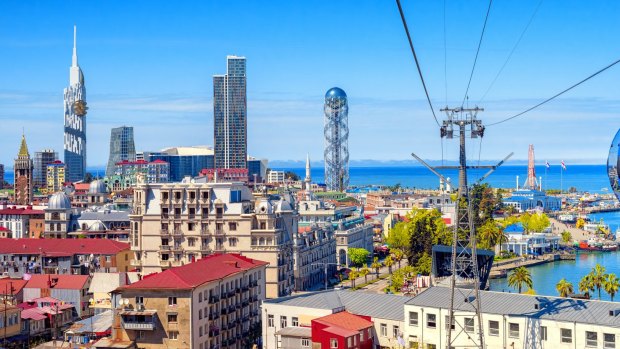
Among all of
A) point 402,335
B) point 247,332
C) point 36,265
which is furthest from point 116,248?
point 402,335

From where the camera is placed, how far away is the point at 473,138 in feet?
96.7

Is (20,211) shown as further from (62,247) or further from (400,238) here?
(400,238)

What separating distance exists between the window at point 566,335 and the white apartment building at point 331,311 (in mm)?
5783

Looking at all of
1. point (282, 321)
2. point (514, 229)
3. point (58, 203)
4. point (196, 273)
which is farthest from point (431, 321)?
point (514, 229)

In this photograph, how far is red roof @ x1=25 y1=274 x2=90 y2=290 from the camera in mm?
47594

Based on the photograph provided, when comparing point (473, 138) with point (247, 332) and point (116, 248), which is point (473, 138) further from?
point (116, 248)

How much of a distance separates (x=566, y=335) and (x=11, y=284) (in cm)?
2914

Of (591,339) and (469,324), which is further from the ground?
(469,324)

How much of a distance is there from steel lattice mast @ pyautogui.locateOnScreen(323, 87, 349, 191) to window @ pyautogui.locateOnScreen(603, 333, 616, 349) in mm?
154228

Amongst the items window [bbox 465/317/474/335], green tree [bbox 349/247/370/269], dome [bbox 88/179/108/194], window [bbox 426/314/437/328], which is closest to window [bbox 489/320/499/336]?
window [bbox 465/317/474/335]

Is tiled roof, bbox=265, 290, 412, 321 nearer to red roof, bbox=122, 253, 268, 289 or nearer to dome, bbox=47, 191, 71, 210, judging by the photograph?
red roof, bbox=122, 253, 268, 289

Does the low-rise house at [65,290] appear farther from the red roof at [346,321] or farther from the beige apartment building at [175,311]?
the red roof at [346,321]

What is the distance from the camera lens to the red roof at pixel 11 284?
4665 centimetres

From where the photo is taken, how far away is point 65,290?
47344 mm
